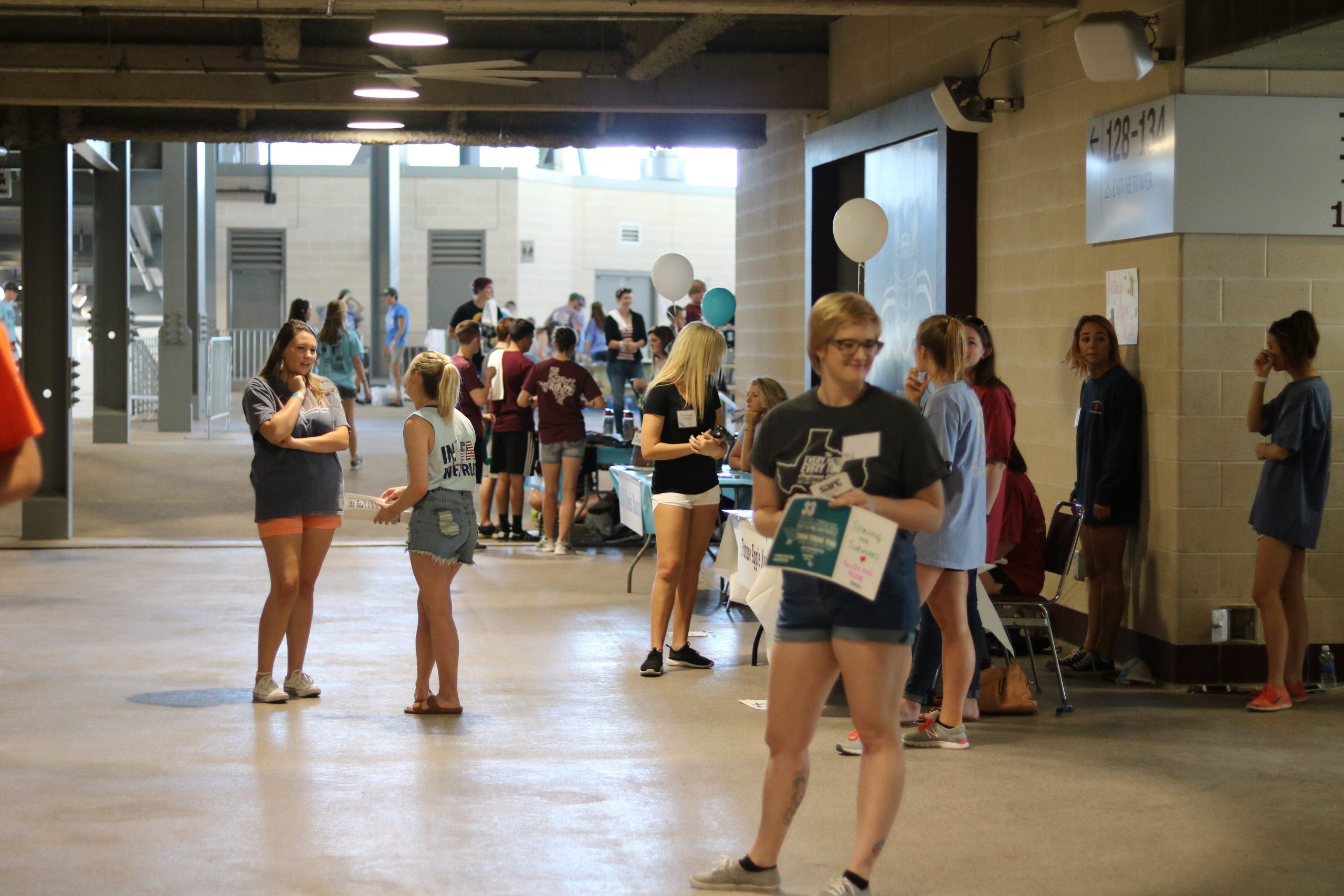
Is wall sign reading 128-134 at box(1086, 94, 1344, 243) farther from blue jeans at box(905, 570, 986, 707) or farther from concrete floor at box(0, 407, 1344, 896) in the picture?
concrete floor at box(0, 407, 1344, 896)

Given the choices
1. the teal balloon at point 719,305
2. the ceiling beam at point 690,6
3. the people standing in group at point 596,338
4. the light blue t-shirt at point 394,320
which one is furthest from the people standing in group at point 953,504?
the light blue t-shirt at point 394,320

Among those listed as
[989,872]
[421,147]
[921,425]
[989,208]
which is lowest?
[989,872]

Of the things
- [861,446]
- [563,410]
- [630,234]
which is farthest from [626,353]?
[630,234]

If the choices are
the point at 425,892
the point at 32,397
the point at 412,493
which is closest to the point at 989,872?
the point at 425,892

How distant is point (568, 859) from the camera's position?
407cm

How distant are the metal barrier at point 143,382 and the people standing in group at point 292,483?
1421 cm

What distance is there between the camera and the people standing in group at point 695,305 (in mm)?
13766

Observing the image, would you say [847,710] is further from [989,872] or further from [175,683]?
[175,683]

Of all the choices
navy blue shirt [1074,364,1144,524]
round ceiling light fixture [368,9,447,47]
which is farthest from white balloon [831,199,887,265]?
round ceiling light fixture [368,9,447,47]

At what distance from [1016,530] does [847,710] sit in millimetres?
1194

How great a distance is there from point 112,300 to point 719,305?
635cm

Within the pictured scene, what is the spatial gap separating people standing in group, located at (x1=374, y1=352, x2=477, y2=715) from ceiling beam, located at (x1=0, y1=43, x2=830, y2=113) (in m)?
4.74

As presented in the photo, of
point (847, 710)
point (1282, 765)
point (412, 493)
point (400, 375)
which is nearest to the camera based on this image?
point (1282, 765)

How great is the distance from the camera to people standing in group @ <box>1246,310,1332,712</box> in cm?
587
